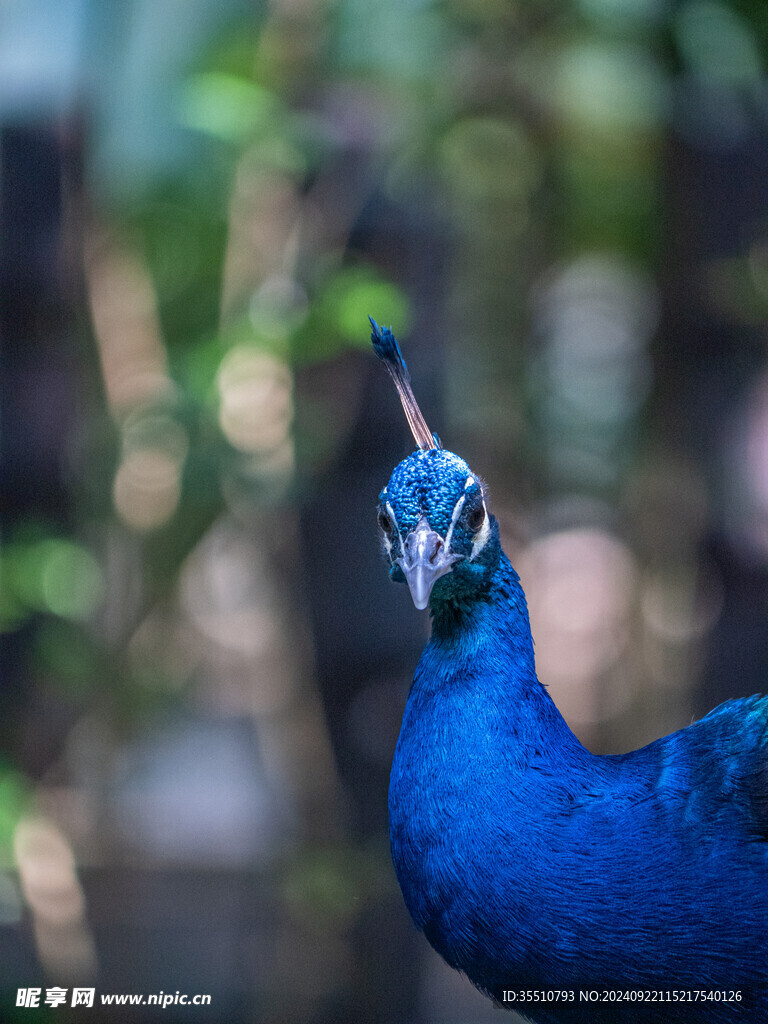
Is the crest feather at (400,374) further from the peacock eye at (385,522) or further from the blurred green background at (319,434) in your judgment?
the blurred green background at (319,434)

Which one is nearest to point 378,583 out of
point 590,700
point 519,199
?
point 590,700

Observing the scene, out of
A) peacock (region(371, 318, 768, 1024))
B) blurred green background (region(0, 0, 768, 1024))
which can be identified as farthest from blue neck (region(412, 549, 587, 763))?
blurred green background (region(0, 0, 768, 1024))

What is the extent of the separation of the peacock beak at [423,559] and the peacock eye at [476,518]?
0.03m

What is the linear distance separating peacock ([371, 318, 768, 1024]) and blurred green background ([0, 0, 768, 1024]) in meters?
0.68

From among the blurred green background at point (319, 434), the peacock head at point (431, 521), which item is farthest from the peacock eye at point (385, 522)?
the blurred green background at point (319, 434)

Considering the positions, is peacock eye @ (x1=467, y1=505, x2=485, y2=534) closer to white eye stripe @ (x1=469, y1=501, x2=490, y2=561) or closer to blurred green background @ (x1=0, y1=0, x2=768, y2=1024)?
white eye stripe @ (x1=469, y1=501, x2=490, y2=561)

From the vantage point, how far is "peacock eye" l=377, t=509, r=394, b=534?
58 centimetres

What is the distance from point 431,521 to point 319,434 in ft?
2.56

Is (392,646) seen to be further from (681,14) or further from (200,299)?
(681,14)

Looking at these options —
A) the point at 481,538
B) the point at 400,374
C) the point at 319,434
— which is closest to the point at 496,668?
the point at 481,538

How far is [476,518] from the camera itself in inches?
23.2

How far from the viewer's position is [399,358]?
0.63 meters

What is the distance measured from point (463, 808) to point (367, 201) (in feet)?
3.19

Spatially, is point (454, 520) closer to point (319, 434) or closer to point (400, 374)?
point (400, 374)
